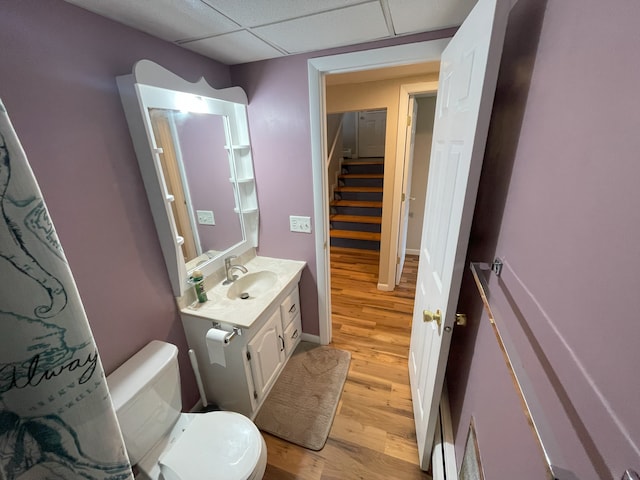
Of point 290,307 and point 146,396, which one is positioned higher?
point 146,396

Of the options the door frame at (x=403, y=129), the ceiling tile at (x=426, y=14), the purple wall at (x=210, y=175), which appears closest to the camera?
the ceiling tile at (x=426, y=14)

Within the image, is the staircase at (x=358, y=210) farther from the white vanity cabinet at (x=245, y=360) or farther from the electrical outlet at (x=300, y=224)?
the white vanity cabinet at (x=245, y=360)

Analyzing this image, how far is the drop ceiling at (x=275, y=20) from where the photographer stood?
0.94m

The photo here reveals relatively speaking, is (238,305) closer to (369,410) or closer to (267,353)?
(267,353)

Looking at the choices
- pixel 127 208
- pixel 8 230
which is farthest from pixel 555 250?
pixel 127 208

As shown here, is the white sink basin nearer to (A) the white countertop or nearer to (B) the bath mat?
(A) the white countertop

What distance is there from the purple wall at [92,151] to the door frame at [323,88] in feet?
2.49

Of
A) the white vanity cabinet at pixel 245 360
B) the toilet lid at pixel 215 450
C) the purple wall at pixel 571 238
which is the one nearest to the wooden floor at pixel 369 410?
the white vanity cabinet at pixel 245 360

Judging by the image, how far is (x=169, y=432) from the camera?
3.98 feet

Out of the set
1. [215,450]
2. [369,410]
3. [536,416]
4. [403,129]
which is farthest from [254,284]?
[403,129]

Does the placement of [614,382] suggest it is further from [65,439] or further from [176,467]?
[176,467]

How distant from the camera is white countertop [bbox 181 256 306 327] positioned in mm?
1354

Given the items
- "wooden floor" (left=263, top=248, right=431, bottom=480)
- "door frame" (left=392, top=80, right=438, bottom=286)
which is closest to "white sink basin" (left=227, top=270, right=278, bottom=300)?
"wooden floor" (left=263, top=248, right=431, bottom=480)

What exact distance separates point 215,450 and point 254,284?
3.19 feet
